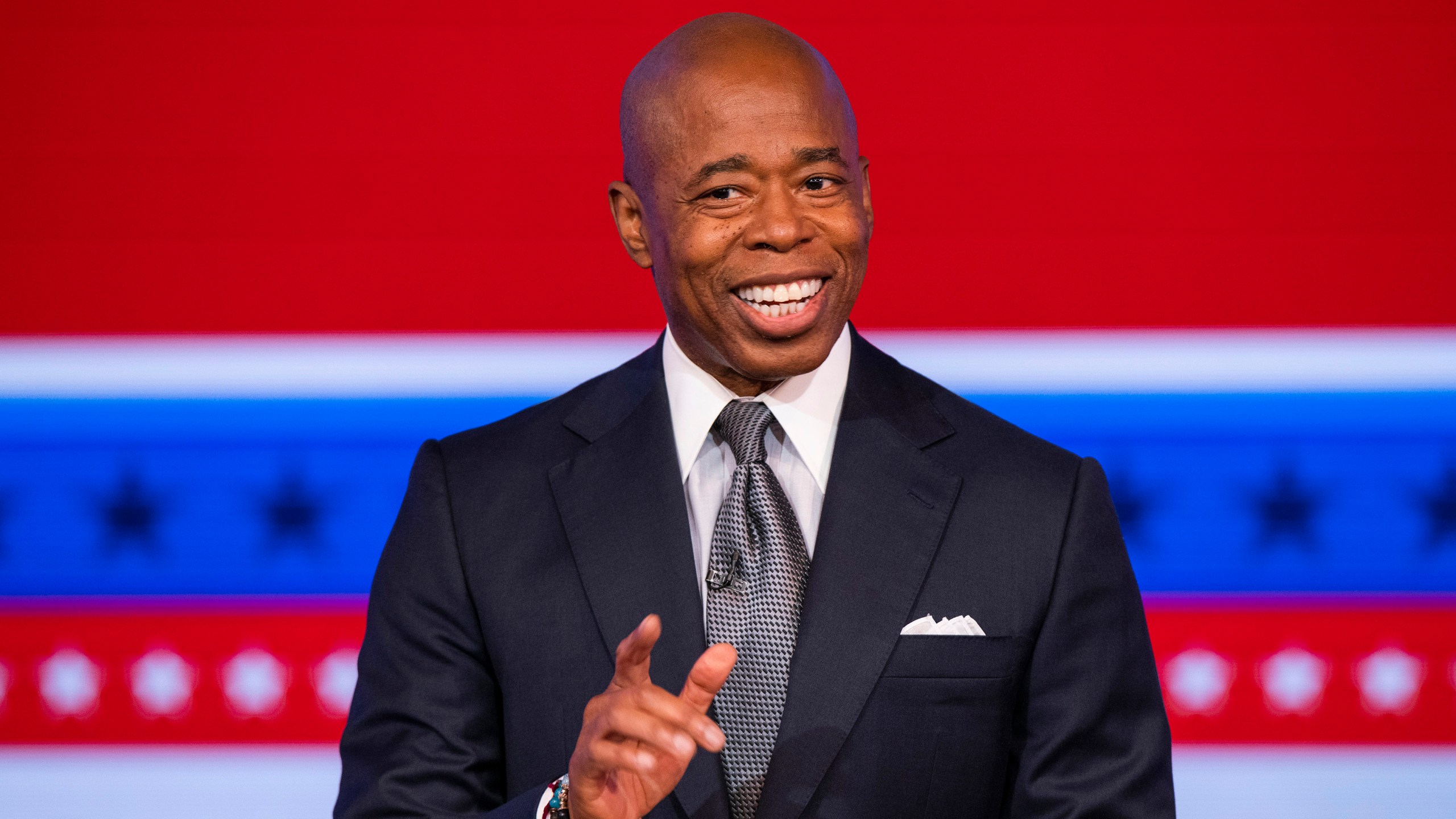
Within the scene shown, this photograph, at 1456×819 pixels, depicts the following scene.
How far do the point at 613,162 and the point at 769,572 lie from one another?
0.98m

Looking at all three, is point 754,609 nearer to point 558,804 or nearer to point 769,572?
point 769,572

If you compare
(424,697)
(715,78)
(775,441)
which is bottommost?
(424,697)

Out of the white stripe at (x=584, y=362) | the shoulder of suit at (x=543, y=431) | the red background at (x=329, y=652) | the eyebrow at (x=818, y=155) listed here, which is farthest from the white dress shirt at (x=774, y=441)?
the red background at (x=329, y=652)

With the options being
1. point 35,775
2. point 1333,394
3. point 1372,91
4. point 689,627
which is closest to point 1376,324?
point 1333,394

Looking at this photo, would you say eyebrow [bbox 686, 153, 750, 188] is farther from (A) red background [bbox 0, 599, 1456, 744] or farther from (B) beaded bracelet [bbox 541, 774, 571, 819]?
(A) red background [bbox 0, 599, 1456, 744]

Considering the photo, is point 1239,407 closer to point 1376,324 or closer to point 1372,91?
point 1376,324

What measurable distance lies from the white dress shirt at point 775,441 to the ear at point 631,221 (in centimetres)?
14

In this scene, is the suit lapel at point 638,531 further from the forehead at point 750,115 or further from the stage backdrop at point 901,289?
the stage backdrop at point 901,289

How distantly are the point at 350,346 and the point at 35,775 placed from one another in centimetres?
88

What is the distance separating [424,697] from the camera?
142cm

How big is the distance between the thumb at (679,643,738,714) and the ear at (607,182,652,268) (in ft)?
Result: 1.78

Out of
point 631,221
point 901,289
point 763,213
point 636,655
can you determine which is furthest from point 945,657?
point 901,289

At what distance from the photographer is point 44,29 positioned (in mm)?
2195

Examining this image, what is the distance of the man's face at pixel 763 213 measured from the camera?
4.61 feet
